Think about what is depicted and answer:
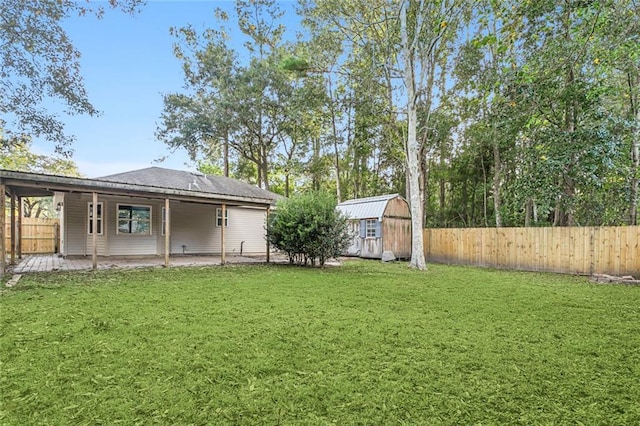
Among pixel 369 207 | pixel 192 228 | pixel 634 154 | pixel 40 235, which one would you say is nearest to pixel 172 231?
pixel 192 228

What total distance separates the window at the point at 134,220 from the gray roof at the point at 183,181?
1.00 m

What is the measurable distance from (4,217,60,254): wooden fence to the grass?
35.2 ft

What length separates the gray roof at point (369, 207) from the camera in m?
14.0

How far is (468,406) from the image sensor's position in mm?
2221

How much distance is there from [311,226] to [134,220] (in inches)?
277

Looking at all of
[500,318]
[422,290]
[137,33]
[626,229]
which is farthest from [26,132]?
[626,229]

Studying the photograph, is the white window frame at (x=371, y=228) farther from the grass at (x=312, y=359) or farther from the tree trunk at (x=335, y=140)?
the grass at (x=312, y=359)

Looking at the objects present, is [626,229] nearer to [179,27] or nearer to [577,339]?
[577,339]

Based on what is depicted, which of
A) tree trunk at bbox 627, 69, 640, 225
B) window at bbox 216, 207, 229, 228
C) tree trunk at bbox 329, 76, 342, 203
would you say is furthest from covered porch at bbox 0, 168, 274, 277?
tree trunk at bbox 627, 69, 640, 225

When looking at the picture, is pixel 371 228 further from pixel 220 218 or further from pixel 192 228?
pixel 192 228

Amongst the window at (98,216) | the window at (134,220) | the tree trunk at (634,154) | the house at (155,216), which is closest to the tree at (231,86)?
the house at (155,216)

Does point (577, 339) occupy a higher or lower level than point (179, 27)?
lower

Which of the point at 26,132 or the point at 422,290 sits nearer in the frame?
the point at 422,290

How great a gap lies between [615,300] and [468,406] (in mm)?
5612
